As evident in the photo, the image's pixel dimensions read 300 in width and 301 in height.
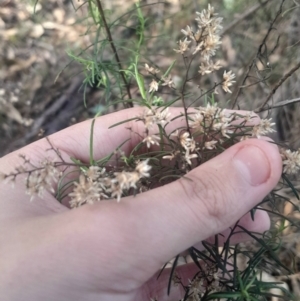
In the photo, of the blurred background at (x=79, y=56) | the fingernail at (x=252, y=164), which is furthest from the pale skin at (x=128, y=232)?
the blurred background at (x=79, y=56)

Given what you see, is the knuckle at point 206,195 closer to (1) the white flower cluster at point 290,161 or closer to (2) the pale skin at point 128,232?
(2) the pale skin at point 128,232

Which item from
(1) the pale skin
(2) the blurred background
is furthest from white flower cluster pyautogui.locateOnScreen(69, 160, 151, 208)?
(2) the blurred background

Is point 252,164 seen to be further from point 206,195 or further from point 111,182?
point 111,182

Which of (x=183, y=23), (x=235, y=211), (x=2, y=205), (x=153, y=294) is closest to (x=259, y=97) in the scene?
(x=183, y=23)

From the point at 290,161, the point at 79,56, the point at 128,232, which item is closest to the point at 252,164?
the point at 290,161

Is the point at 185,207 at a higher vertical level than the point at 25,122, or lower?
lower

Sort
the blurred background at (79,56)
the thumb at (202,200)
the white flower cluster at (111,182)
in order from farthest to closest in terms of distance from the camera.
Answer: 1. the blurred background at (79,56)
2. the thumb at (202,200)
3. the white flower cluster at (111,182)

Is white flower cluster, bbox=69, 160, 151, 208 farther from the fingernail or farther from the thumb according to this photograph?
the fingernail

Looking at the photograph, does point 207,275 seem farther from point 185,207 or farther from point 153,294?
point 153,294
